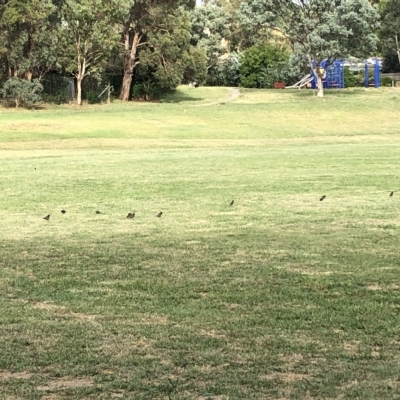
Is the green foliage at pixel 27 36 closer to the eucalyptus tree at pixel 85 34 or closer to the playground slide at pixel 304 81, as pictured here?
the eucalyptus tree at pixel 85 34

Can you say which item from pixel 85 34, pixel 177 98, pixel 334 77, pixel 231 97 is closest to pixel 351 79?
pixel 334 77

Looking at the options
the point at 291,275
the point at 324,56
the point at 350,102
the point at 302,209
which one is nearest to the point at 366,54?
the point at 324,56

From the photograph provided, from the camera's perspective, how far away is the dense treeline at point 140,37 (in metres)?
46.0

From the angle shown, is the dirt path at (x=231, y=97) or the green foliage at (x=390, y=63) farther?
the green foliage at (x=390, y=63)

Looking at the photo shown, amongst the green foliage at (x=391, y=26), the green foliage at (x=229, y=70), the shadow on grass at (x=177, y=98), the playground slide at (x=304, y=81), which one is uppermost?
the green foliage at (x=391, y=26)

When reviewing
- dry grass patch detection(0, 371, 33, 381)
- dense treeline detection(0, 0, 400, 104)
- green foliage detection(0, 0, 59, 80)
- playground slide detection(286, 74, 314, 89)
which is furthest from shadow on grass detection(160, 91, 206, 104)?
dry grass patch detection(0, 371, 33, 381)

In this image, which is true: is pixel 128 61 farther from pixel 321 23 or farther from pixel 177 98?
pixel 321 23

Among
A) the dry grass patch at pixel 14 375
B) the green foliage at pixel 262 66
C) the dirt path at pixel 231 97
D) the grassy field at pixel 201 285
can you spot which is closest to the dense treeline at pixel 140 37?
the dirt path at pixel 231 97

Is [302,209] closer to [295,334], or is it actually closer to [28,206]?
[28,206]

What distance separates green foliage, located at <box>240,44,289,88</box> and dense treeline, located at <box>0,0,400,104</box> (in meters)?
5.98

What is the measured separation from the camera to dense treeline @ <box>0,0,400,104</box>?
46031mm

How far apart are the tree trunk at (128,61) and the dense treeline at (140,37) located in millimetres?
77

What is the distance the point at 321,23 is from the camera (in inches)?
2115

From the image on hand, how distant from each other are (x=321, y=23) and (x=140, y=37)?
13.6 meters
